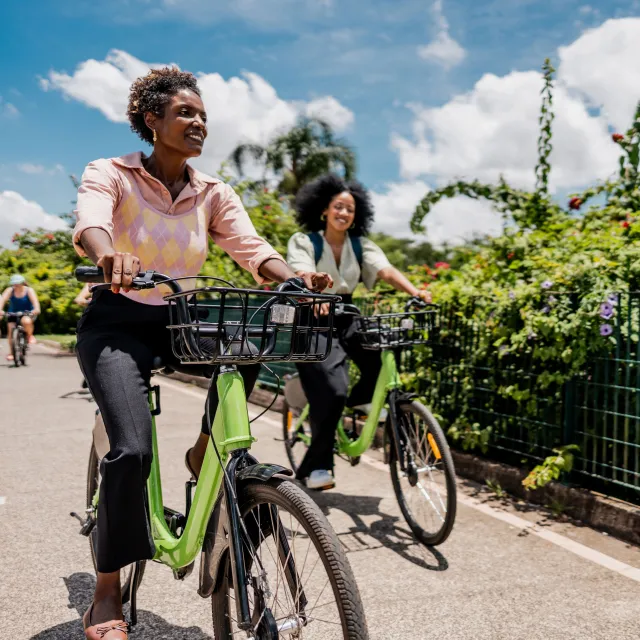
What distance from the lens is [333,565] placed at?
1911mm

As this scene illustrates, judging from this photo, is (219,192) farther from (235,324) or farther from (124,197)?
(235,324)

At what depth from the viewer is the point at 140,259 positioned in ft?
8.61

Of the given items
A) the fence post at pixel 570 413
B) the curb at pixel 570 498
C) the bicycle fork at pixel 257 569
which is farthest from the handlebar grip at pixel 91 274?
the fence post at pixel 570 413

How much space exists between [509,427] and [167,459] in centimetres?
277

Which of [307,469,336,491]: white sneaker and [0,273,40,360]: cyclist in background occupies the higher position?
[0,273,40,360]: cyclist in background

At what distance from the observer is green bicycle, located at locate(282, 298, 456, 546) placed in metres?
3.91

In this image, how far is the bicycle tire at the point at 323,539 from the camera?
1896mm

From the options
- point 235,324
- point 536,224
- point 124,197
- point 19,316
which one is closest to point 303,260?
point 124,197

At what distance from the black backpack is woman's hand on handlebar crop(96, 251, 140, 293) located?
268 centimetres

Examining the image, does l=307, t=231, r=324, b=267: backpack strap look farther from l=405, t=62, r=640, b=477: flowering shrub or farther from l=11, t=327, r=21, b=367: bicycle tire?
l=11, t=327, r=21, b=367: bicycle tire

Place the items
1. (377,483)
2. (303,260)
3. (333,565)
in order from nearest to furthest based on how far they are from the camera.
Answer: (333,565) < (303,260) < (377,483)

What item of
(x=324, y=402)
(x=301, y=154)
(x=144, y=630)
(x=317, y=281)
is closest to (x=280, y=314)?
(x=317, y=281)

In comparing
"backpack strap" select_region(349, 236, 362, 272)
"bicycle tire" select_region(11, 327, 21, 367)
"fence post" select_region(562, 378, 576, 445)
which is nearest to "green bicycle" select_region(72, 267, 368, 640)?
"backpack strap" select_region(349, 236, 362, 272)

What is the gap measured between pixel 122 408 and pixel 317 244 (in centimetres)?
252
